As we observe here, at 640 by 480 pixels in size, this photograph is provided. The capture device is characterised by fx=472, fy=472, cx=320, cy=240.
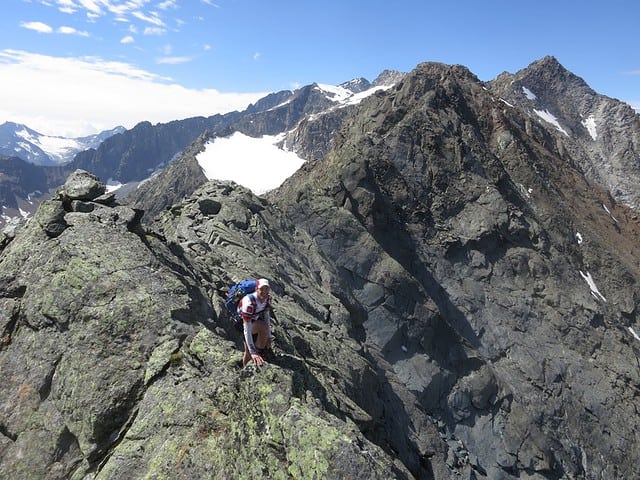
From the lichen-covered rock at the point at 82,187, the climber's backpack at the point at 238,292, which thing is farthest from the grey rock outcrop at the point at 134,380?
the climber's backpack at the point at 238,292

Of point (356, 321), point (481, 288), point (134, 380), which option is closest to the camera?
point (134, 380)

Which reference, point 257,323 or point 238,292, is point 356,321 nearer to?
point 238,292

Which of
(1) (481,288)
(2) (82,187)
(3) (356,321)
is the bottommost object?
(1) (481,288)

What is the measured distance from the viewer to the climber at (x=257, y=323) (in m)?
12.6

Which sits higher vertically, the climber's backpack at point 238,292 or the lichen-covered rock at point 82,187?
the lichen-covered rock at point 82,187

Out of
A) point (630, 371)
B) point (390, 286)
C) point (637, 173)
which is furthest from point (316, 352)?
point (637, 173)

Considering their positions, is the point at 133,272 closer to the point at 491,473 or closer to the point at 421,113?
the point at 491,473

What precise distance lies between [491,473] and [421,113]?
45.0 m

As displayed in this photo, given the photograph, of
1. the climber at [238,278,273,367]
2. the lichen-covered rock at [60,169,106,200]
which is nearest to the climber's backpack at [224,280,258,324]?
the climber at [238,278,273,367]

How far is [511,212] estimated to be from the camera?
5725 cm

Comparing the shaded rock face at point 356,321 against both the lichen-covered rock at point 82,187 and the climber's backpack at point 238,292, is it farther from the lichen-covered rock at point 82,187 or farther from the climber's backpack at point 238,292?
the climber's backpack at point 238,292

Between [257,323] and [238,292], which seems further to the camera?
[238,292]

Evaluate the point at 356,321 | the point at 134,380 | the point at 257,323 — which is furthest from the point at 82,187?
the point at 356,321

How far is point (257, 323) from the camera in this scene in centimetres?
1295
